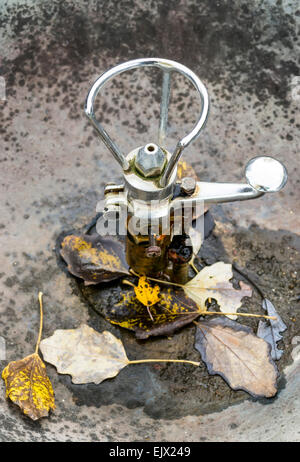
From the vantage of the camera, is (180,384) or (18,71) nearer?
(180,384)

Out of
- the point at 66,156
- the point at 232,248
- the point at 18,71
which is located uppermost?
the point at 18,71

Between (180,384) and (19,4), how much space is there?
2.03ft

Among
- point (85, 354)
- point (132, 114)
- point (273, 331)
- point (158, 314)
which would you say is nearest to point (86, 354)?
point (85, 354)

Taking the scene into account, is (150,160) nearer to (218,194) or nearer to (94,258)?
(218,194)

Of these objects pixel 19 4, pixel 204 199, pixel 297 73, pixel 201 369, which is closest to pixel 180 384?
pixel 201 369

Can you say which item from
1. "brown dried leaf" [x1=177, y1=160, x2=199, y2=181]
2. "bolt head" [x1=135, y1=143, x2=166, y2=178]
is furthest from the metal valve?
"brown dried leaf" [x1=177, y1=160, x2=199, y2=181]

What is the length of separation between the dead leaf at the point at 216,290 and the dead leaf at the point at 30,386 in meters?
0.22

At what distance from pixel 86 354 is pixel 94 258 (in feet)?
0.43

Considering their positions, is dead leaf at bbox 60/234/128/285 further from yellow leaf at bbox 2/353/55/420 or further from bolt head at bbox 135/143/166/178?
bolt head at bbox 135/143/166/178

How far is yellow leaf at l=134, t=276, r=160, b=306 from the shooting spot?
0.82 m

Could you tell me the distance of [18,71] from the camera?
953 millimetres

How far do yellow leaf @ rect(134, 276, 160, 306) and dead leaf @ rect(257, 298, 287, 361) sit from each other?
0.48 ft

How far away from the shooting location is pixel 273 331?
0.82m

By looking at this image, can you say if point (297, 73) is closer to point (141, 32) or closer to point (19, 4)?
point (141, 32)
